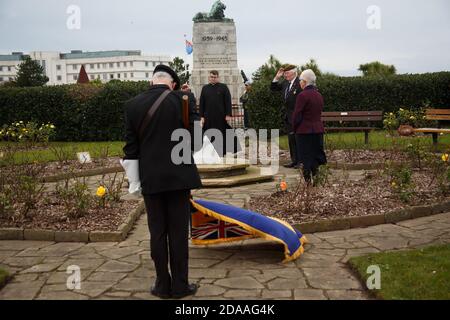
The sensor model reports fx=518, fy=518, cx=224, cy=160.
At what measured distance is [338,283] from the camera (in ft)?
16.5

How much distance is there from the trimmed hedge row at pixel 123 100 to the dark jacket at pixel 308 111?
10.6 metres

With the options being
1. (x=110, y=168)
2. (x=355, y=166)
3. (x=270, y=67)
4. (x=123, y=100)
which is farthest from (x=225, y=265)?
(x=270, y=67)

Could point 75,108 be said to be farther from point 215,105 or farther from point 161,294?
point 161,294

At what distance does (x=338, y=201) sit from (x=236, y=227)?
7.14 feet

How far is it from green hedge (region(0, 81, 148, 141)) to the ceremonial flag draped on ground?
13675mm

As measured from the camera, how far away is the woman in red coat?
8.66 m

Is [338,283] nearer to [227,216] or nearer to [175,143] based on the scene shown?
[227,216]

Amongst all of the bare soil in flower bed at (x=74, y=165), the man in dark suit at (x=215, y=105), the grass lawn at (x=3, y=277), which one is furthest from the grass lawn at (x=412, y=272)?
the bare soil in flower bed at (x=74, y=165)

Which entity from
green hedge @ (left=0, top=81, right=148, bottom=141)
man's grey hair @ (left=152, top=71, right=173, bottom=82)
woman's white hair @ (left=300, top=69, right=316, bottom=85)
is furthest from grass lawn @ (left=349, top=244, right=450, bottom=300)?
green hedge @ (left=0, top=81, right=148, bottom=141)

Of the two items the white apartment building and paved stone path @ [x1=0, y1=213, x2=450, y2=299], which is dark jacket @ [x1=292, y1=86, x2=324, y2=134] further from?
the white apartment building

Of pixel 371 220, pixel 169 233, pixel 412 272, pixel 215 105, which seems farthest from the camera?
pixel 215 105

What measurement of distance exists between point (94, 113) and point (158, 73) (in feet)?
50.3

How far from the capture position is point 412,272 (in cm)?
493
